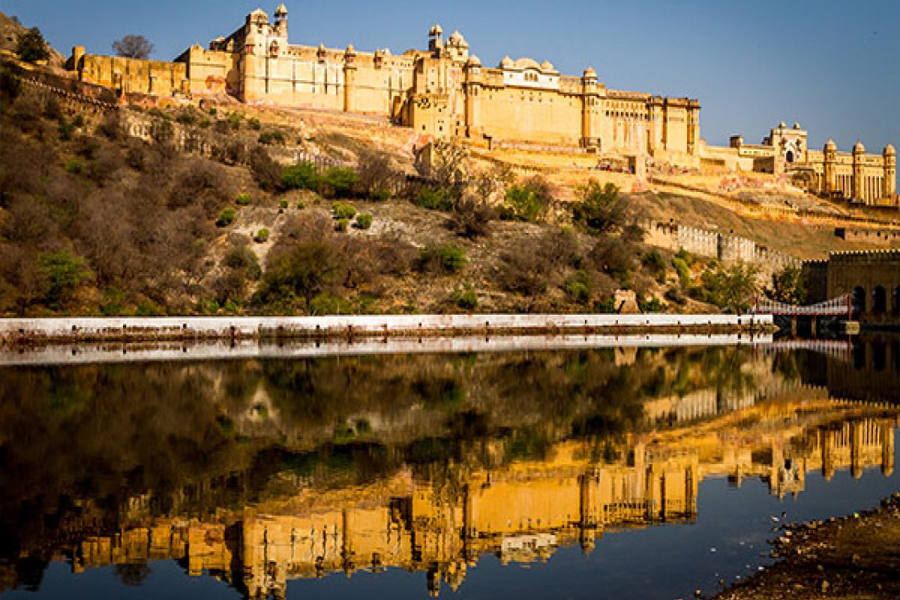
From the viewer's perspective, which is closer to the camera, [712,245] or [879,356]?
[879,356]

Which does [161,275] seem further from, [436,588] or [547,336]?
[436,588]

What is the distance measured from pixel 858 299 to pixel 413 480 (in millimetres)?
45069

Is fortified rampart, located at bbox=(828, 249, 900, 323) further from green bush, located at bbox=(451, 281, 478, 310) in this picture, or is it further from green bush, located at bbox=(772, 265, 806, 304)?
green bush, located at bbox=(451, 281, 478, 310)

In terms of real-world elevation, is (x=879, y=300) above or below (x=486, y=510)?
above

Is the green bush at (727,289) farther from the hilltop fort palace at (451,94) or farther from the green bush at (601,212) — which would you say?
the hilltop fort palace at (451,94)

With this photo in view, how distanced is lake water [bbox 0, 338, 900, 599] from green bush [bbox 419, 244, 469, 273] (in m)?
20.0

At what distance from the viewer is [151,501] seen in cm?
1164

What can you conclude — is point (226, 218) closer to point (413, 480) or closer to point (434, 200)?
point (434, 200)

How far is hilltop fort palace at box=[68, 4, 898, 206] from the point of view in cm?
6506

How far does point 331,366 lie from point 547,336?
45.7ft

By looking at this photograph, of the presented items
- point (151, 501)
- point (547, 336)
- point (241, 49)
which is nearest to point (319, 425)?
point (151, 501)

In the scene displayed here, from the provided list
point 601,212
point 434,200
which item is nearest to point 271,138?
point 434,200

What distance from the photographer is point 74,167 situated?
1779 inches

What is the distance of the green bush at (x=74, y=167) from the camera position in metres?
45.0
